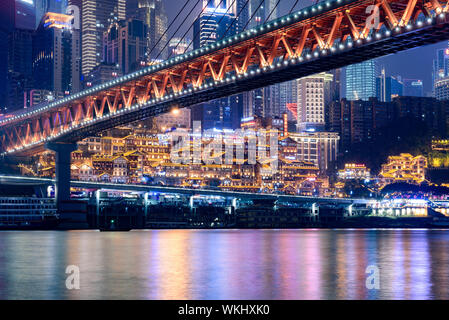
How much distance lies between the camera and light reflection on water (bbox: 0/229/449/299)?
103 ft

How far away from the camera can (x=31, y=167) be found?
177 metres

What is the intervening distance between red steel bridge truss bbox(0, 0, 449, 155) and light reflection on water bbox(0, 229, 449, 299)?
17.7 m

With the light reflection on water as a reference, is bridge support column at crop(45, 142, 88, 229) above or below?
above

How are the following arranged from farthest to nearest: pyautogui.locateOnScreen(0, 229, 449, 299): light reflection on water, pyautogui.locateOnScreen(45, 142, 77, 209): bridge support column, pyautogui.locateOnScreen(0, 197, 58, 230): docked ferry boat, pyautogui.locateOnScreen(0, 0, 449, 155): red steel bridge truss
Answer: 1. pyautogui.locateOnScreen(45, 142, 77, 209): bridge support column
2. pyautogui.locateOnScreen(0, 197, 58, 230): docked ferry boat
3. pyautogui.locateOnScreen(0, 0, 449, 155): red steel bridge truss
4. pyautogui.locateOnScreen(0, 229, 449, 299): light reflection on water

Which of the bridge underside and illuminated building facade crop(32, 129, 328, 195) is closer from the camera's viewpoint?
the bridge underside

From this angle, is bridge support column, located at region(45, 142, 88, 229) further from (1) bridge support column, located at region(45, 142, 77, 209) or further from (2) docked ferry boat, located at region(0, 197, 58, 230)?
(2) docked ferry boat, located at region(0, 197, 58, 230)

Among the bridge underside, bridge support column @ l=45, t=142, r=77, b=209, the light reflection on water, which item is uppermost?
the bridge underside

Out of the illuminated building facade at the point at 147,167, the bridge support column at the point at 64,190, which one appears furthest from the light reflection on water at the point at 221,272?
the illuminated building facade at the point at 147,167

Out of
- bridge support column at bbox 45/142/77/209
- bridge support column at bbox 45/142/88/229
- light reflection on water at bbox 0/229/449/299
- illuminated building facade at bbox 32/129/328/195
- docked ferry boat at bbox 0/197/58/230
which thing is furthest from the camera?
illuminated building facade at bbox 32/129/328/195

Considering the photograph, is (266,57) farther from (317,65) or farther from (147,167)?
(147,167)

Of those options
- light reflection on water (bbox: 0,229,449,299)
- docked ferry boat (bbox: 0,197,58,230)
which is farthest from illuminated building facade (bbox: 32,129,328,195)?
light reflection on water (bbox: 0,229,449,299)

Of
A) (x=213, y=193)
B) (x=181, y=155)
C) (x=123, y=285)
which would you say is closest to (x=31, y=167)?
(x=181, y=155)

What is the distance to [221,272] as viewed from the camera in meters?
40.4

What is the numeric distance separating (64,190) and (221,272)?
2965 inches
